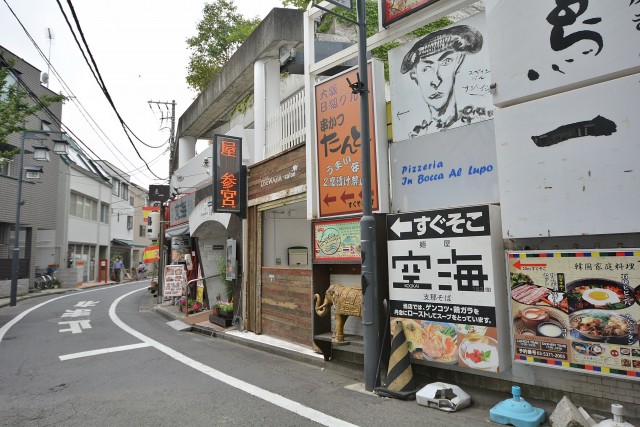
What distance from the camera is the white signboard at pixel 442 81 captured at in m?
6.16

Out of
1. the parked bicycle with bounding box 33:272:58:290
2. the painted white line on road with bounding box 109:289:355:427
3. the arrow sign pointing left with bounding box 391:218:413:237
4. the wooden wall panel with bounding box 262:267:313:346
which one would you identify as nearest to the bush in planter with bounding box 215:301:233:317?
the wooden wall panel with bounding box 262:267:313:346

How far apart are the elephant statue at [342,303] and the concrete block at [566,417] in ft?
10.3

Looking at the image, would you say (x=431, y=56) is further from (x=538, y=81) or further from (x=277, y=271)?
(x=277, y=271)

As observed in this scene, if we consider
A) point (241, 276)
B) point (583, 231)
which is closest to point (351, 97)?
point (583, 231)

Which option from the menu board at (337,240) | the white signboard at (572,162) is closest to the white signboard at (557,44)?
the white signboard at (572,162)

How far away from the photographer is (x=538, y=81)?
5.12 meters

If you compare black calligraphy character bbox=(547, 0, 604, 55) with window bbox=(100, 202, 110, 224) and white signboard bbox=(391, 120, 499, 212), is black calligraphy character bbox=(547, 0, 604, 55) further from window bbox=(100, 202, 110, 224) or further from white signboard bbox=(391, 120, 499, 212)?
window bbox=(100, 202, 110, 224)

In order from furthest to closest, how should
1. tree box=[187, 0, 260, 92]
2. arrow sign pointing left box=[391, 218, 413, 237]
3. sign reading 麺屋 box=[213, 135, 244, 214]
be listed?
1. tree box=[187, 0, 260, 92]
2. sign reading 麺屋 box=[213, 135, 244, 214]
3. arrow sign pointing left box=[391, 218, 413, 237]

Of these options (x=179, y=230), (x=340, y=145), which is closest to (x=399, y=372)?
(x=340, y=145)

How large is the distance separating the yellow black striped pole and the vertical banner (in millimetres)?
2193

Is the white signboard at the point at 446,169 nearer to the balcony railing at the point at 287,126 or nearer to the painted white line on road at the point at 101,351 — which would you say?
the balcony railing at the point at 287,126

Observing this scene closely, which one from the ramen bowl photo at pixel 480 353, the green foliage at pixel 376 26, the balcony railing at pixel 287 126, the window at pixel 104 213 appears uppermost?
the green foliage at pixel 376 26

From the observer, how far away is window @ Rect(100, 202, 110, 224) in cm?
3728

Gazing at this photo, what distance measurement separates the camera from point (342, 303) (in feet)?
23.5
